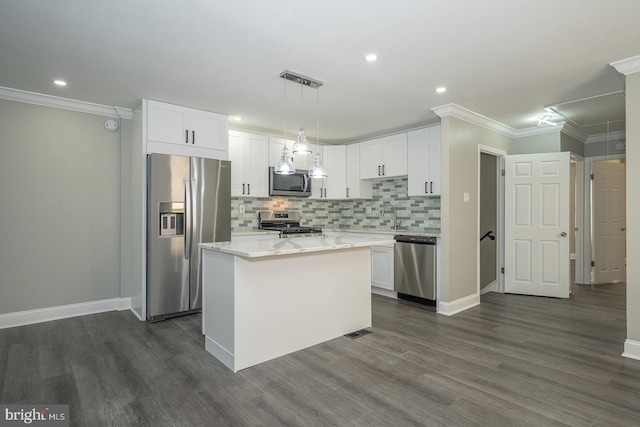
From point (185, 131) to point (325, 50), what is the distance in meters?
2.16

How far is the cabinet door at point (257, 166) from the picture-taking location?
4812 millimetres

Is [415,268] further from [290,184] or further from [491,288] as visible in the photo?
[290,184]

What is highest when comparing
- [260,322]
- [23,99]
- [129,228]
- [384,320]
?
[23,99]

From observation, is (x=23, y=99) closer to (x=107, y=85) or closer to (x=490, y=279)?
(x=107, y=85)

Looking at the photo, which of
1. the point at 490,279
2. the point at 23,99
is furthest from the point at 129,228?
the point at 490,279

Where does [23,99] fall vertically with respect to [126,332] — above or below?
above

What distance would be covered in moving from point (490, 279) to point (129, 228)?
5036 millimetres

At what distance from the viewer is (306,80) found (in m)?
3.19

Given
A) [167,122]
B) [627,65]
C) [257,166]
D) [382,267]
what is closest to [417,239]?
[382,267]

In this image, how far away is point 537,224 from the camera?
4.82 m

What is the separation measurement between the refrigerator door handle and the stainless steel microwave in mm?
1352

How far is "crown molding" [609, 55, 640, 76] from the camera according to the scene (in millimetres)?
2752

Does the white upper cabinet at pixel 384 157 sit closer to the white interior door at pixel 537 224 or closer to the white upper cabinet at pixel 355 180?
the white upper cabinet at pixel 355 180

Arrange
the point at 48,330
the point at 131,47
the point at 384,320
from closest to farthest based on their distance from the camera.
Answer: the point at 131,47 → the point at 48,330 → the point at 384,320
